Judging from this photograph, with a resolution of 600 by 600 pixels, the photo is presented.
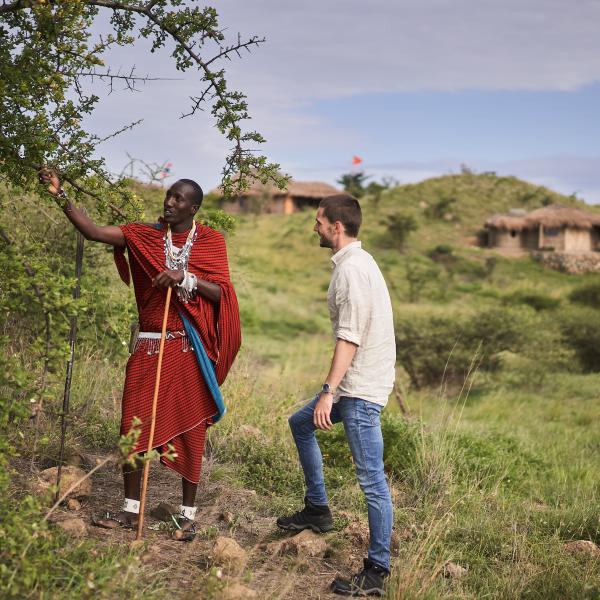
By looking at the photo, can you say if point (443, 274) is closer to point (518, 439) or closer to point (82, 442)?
point (518, 439)

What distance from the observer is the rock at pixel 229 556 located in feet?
12.2

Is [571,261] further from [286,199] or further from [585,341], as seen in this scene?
[585,341]

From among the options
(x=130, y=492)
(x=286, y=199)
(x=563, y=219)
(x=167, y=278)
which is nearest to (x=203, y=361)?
(x=167, y=278)

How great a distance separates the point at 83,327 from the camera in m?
7.46

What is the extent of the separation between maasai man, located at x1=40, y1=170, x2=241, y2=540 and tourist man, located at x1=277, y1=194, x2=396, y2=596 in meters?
0.67

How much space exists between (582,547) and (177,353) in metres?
2.47

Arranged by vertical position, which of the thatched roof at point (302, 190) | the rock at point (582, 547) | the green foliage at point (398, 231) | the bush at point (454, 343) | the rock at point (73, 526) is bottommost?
the rock at point (582, 547)

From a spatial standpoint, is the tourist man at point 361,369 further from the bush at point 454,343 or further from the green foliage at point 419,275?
the green foliage at point 419,275

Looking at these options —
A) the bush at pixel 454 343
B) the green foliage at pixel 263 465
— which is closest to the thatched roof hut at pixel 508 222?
the bush at pixel 454 343

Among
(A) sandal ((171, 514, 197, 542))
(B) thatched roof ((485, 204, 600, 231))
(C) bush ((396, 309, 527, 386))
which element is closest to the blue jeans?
(A) sandal ((171, 514, 197, 542))

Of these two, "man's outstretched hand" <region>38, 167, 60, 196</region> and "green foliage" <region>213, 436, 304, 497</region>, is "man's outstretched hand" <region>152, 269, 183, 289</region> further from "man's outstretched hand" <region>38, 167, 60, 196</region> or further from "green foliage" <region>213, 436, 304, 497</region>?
"green foliage" <region>213, 436, 304, 497</region>

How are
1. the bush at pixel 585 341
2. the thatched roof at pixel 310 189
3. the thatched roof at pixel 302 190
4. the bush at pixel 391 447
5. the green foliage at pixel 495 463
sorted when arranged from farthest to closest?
the thatched roof at pixel 310 189, the thatched roof at pixel 302 190, the bush at pixel 585 341, the green foliage at pixel 495 463, the bush at pixel 391 447

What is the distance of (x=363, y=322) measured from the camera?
148 inches

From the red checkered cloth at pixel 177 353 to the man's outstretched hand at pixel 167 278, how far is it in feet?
0.70
